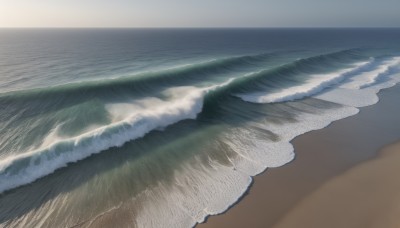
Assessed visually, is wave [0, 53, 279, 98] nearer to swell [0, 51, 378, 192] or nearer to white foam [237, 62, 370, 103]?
swell [0, 51, 378, 192]

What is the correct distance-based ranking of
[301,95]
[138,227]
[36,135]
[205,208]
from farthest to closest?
[301,95] < [36,135] < [205,208] < [138,227]

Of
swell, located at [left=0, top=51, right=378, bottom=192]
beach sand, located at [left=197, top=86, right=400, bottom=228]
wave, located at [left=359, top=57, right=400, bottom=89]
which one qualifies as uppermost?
swell, located at [left=0, top=51, right=378, bottom=192]

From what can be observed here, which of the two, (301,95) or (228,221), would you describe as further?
(301,95)

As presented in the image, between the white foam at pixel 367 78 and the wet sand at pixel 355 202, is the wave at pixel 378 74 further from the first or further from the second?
the wet sand at pixel 355 202

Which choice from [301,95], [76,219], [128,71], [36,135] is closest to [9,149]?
[36,135]

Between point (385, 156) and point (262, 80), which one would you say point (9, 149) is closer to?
point (385, 156)

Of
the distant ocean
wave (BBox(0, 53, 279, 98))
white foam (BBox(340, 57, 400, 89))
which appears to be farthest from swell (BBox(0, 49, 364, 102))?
white foam (BBox(340, 57, 400, 89))
